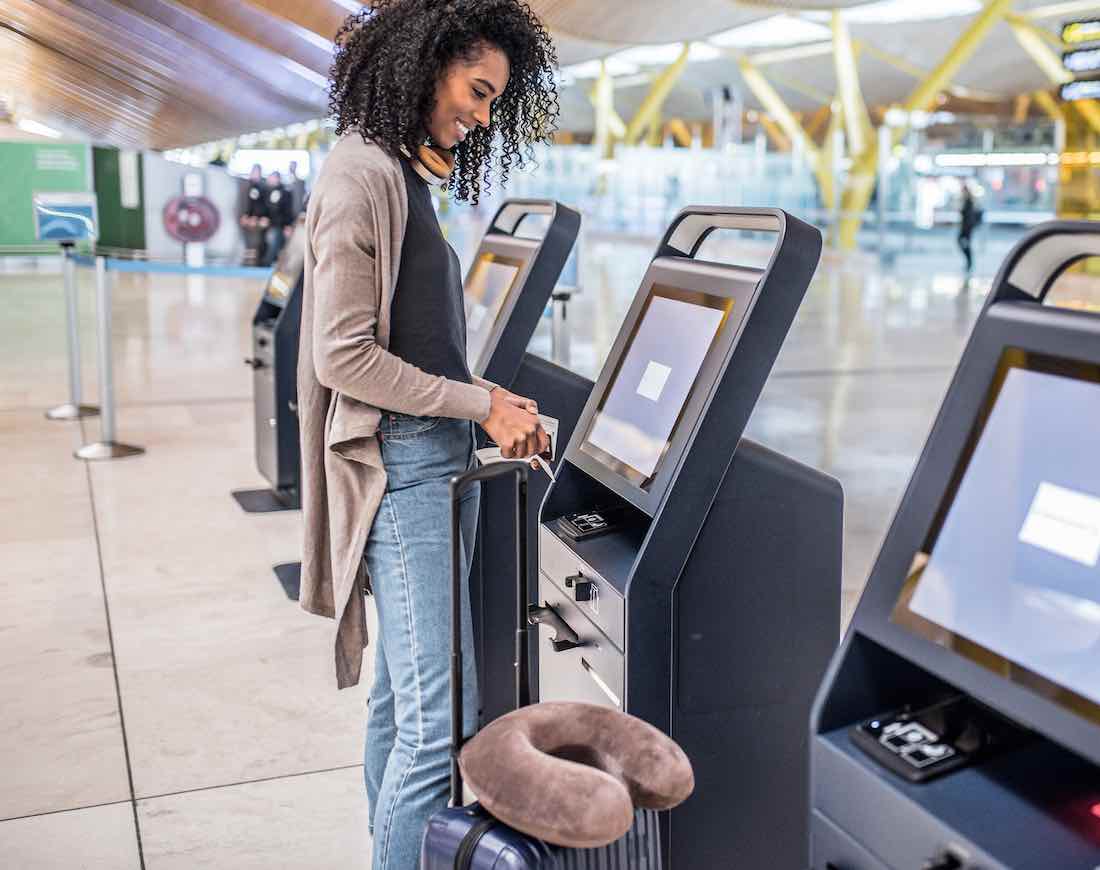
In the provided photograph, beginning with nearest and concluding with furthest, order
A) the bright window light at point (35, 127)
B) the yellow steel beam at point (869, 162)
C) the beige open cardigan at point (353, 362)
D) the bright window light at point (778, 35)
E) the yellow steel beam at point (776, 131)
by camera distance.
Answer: the beige open cardigan at point (353, 362) → the bright window light at point (778, 35) → the yellow steel beam at point (869, 162) → the bright window light at point (35, 127) → the yellow steel beam at point (776, 131)

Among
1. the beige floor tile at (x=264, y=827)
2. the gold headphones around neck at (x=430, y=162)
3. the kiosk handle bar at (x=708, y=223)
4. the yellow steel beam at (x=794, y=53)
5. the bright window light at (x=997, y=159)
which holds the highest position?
the yellow steel beam at (x=794, y=53)

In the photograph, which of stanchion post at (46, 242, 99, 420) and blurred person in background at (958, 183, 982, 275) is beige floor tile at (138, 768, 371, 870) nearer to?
stanchion post at (46, 242, 99, 420)

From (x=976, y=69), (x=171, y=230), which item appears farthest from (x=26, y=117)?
(x=976, y=69)

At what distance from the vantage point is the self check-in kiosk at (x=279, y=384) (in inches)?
204

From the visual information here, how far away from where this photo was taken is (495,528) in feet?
9.72

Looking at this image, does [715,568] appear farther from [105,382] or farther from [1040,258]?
[105,382]

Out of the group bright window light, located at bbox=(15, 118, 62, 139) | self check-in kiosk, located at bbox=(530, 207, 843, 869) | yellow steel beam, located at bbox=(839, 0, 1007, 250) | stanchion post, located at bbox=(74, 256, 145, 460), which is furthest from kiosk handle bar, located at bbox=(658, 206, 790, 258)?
bright window light, located at bbox=(15, 118, 62, 139)

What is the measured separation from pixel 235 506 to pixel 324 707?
2.39 metres

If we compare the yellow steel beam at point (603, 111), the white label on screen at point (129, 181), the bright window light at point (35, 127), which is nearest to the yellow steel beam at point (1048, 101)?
the yellow steel beam at point (603, 111)

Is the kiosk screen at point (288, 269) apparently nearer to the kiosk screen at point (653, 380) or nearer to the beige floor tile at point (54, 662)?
the beige floor tile at point (54, 662)

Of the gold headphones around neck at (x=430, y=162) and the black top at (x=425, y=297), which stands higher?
the gold headphones around neck at (x=430, y=162)

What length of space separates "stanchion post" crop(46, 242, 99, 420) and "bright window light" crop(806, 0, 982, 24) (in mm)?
15362

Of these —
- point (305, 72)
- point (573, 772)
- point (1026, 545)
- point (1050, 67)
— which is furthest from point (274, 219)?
point (1026, 545)

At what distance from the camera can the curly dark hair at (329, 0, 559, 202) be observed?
6.17 feet
